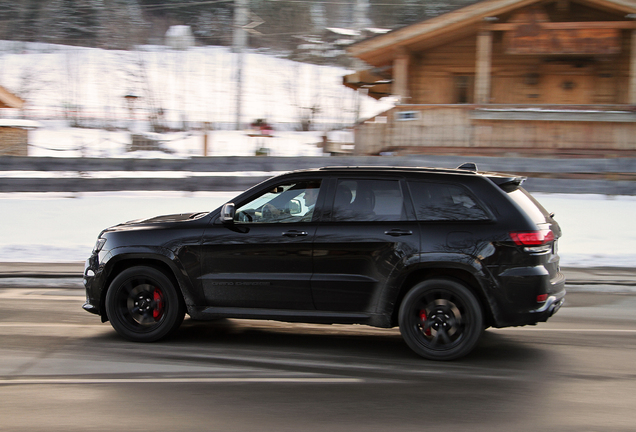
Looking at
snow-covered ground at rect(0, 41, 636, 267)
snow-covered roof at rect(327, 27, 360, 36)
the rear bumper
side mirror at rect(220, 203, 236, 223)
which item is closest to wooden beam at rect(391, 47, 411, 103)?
snow-covered ground at rect(0, 41, 636, 267)

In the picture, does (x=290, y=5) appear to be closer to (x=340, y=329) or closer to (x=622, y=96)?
(x=622, y=96)

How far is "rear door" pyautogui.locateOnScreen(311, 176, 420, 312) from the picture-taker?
5566 millimetres

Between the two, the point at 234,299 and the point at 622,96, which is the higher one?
the point at 622,96

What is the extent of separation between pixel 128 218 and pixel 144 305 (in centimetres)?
802

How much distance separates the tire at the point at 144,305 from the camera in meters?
6.10

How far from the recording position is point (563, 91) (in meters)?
20.5

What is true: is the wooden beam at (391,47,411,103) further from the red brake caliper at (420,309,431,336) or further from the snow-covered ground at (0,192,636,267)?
the red brake caliper at (420,309,431,336)

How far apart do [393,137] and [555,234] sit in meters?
13.7

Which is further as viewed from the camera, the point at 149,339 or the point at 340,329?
the point at 340,329

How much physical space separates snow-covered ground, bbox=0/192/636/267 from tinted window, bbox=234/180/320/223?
6061 millimetres

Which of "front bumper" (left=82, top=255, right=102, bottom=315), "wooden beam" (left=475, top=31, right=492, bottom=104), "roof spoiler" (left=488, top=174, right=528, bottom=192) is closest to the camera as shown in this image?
"roof spoiler" (left=488, top=174, right=528, bottom=192)

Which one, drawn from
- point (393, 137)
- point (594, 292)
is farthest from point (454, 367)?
point (393, 137)

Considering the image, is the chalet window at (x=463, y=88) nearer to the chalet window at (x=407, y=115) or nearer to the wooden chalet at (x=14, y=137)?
the chalet window at (x=407, y=115)

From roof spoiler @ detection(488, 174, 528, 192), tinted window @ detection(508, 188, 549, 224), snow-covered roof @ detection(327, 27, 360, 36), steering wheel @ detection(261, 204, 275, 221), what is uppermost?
snow-covered roof @ detection(327, 27, 360, 36)
